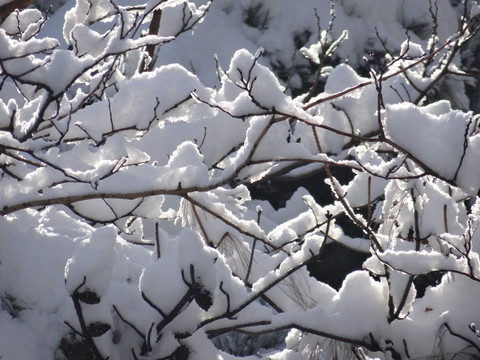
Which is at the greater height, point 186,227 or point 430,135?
point 430,135

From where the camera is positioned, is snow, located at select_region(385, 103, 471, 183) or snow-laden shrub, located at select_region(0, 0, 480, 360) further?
snow, located at select_region(385, 103, 471, 183)

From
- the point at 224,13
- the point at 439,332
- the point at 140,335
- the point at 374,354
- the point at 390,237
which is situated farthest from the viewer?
the point at 224,13

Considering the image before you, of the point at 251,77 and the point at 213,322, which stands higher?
the point at 251,77

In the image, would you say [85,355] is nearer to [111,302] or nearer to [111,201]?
[111,302]

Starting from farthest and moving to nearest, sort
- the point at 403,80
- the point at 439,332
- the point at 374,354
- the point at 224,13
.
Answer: the point at 224,13
the point at 403,80
the point at 374,354
the point at 439,332

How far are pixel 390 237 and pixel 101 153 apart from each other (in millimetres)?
837

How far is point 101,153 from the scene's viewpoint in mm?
1309

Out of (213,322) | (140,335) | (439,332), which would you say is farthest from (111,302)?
(439,332)

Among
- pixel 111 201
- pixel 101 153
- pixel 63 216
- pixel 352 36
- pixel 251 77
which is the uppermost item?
pixel 251 77

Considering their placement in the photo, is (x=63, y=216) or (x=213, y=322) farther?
(x=63, y=216)

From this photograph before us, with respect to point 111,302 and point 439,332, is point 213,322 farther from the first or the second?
point 439,332

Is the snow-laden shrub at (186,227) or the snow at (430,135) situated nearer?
the snow-laden shrub at (186,227)

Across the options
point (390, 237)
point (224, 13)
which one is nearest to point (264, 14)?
point (224, 13)

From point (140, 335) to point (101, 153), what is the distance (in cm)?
46
